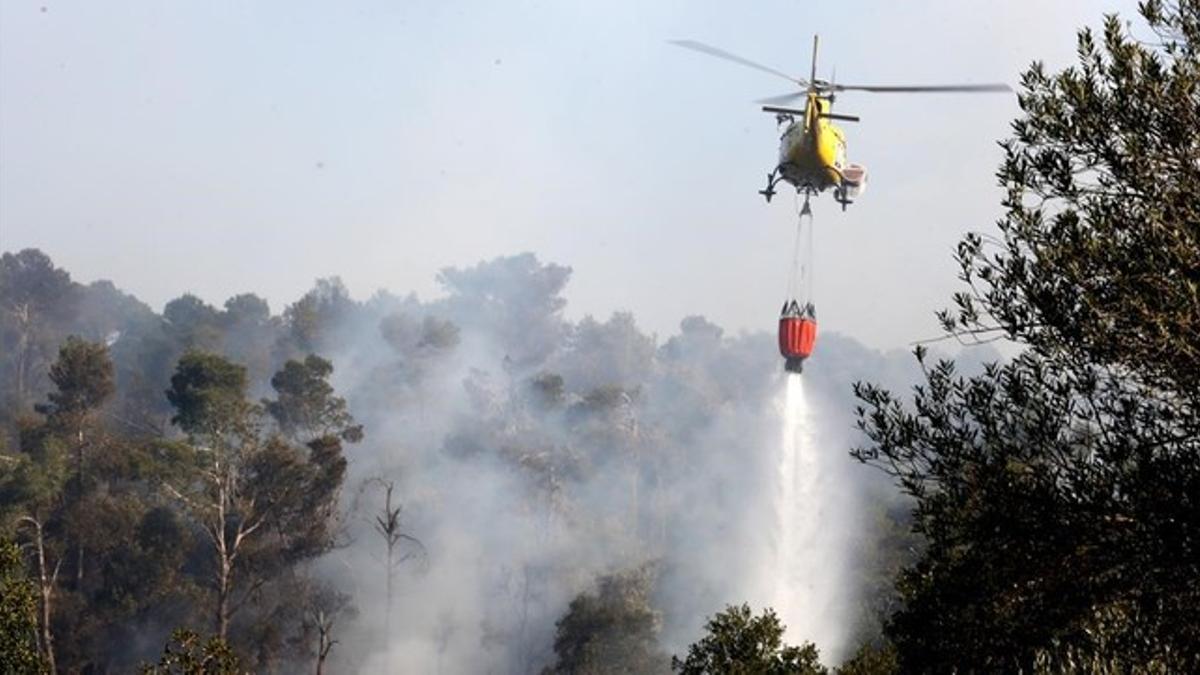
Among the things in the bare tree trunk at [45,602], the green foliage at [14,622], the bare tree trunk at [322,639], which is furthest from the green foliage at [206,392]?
the green foliage at [14,622]

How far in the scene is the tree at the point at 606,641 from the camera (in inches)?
2960

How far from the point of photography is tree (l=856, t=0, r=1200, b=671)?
1227 cm

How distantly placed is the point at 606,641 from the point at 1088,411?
65.4 m

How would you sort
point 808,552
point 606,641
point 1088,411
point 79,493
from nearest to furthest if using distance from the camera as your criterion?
point 1088,411 → point 606,641 → point 79,493 → point 808,552

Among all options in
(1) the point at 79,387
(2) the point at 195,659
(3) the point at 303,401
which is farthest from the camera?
(3) the point at 303,401

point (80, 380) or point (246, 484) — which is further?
point (80, 380)

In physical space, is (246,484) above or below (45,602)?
above

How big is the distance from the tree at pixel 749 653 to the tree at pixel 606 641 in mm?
39983

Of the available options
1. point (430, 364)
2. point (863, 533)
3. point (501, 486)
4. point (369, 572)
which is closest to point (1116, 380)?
point (369, 572)

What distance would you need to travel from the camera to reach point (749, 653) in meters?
34.7

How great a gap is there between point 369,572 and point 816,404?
100 m

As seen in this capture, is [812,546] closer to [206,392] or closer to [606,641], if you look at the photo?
[606,641]

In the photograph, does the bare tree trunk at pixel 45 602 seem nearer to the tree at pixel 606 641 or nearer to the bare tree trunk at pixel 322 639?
the bare tree trunk at pixel 322 639

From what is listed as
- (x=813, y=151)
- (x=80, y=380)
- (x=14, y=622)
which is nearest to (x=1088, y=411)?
(x=14, y=622)
